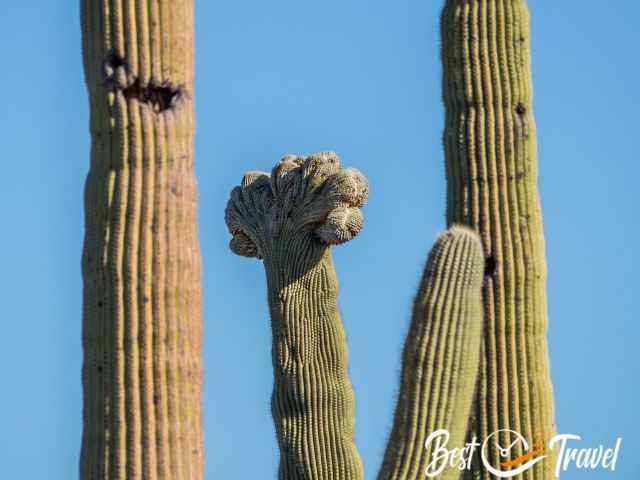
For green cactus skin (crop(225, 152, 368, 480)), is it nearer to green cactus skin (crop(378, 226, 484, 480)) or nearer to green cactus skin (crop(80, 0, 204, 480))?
green cactus skin (crop(378, 226, 484, 480))

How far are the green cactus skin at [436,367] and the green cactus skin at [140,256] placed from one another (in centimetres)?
119

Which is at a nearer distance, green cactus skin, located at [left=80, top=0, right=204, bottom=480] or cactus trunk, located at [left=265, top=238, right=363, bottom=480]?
green cactus skin, located at [left=80, top=0, right=204, bottom=480]

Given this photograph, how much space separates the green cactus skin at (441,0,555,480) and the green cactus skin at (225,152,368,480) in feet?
11.6

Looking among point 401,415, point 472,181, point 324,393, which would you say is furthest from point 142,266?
point 324,393

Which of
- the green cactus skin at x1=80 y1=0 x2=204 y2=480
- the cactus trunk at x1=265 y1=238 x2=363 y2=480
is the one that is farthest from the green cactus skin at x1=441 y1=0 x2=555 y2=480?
the cactus trunk at x1=265 y1=238 x2=363 y2=480

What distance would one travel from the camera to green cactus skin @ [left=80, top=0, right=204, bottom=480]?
9.41 meters

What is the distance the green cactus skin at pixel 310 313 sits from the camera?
1497cm

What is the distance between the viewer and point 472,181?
11516 mm

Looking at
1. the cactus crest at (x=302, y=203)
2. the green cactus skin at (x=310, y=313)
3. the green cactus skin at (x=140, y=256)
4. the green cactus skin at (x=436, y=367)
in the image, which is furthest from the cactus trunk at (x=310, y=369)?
the green cactus skin at (x=140, y=256)

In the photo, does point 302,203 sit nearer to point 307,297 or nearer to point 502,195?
point 307,297

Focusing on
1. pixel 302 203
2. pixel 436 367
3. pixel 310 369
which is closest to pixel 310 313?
pixel 310 369

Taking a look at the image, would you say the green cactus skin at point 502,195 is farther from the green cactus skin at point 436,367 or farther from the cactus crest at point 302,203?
the cactus crest at point 302,203

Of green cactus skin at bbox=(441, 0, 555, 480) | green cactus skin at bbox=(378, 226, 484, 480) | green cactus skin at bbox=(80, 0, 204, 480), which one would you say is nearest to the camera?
green cactus skin at bbox=(80, 0, 204, 480)

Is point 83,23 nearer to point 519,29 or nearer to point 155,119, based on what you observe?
point 155,119
